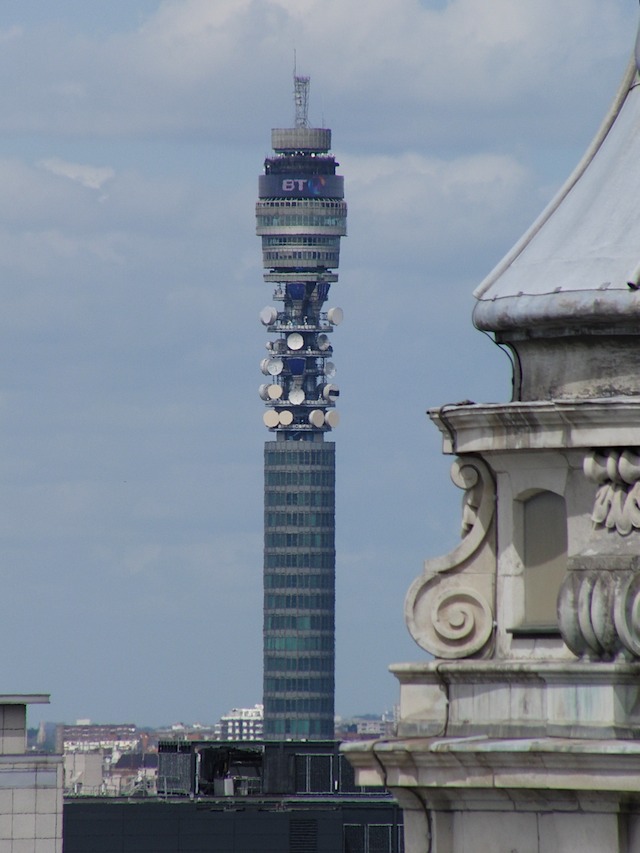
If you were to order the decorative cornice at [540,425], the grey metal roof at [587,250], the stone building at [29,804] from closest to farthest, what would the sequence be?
the decorative cornice at [540,425], the grey metal roof at [587,250], the stone building at [29,804]

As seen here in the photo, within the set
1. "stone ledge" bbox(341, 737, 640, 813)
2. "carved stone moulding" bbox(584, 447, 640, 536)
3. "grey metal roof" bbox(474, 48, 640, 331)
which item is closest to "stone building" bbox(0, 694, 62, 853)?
"stone ledge" bbox(341, 737, 640, 813)

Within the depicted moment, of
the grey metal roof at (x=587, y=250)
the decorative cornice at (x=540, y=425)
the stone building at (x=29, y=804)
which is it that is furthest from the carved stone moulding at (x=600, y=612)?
the stone building at (x=29, y=804)

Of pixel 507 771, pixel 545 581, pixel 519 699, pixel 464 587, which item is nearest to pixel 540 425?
pixel 545 581

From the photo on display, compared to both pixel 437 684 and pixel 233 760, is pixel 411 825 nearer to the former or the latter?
pixel 437 684

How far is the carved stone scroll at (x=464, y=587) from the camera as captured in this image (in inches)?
546

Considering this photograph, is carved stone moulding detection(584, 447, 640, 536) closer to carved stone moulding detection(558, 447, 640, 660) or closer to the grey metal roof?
carved stone moulding detection(558, 447, 640, 660)

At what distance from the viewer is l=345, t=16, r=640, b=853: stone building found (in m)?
13.3

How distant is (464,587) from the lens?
13906 millimetres

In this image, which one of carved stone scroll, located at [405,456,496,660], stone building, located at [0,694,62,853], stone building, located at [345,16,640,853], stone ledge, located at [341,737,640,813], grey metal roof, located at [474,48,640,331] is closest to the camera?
stone ledge, located at [341,737,640,813]

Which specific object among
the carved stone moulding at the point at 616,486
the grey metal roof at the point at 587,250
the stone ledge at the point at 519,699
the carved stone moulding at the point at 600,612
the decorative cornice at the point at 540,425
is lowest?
the stone ledge at the point at 519,699

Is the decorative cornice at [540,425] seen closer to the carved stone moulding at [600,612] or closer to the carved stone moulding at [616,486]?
the carved stone moulding at [616,486]

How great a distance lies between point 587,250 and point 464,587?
173 cm

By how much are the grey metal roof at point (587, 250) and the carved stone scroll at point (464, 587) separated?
79 centimetres

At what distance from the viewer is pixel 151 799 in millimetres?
127000
